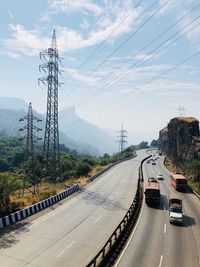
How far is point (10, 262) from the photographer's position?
86.5 ft

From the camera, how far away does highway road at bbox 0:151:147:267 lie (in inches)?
1081

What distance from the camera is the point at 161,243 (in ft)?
108

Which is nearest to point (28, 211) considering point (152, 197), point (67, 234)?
point (67, 234)

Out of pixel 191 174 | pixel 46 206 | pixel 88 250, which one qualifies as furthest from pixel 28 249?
pixel 191 174

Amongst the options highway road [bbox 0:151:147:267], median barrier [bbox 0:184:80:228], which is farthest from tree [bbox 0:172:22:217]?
highway road [bbox 0:151:147:267]

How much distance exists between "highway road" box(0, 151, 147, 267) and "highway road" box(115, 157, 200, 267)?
2921 mm

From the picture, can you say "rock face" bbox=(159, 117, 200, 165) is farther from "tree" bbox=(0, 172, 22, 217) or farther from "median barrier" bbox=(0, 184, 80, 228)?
"tree" bbox=(0, 172, 22, 217)

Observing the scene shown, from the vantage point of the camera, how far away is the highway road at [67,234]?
90.1 ft

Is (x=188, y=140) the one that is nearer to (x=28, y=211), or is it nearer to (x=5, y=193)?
(x=28, y=211)

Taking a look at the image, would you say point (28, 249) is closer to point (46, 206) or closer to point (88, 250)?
point (88, 250)

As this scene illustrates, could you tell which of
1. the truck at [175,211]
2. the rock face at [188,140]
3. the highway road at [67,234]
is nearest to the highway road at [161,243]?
the truck at [175,211]

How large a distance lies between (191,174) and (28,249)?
200ft

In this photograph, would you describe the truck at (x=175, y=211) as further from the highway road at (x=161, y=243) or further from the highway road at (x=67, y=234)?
the highway road at (x=67, y=234)

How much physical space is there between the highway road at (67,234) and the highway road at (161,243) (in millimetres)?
2921
